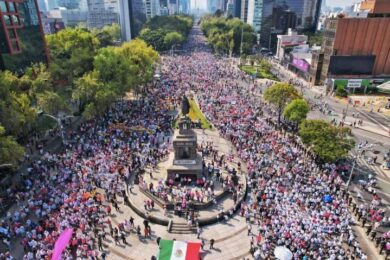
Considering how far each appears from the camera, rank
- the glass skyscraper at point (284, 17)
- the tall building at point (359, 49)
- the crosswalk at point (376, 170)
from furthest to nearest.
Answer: the glass skyscraper at point (284, 17) < the tall building at point (359, 49) < the crosswalk at point (376, 170)

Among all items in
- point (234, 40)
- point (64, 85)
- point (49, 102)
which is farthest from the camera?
point (234, 40)

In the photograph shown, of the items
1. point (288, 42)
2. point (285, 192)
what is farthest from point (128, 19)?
point (285, 192)

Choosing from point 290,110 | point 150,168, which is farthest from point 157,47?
point 150,168

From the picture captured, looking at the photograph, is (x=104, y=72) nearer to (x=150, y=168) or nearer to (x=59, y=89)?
(x=59, y=89)

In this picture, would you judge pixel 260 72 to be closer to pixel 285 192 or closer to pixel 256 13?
pixel 285 192

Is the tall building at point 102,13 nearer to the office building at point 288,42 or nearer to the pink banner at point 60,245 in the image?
the office building at point 288,42

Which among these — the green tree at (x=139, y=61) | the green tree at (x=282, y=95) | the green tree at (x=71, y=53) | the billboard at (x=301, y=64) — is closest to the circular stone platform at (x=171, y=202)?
the green tree at (x=282, y=95)
